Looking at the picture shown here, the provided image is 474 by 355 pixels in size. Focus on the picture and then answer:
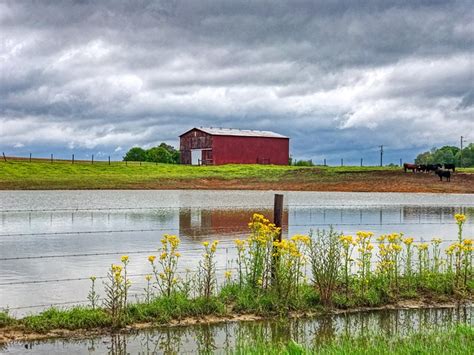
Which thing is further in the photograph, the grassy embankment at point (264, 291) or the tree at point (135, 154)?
the tree at point (135, 154)

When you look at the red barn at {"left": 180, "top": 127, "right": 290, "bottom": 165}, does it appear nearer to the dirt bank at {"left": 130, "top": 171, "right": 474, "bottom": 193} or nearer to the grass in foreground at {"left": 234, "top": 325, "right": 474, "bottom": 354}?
the dirt bank at {"left": 130, "top": 171, "right": 474, "bottom": 193}

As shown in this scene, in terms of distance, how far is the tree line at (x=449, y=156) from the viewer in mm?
146875

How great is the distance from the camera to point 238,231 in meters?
24.5

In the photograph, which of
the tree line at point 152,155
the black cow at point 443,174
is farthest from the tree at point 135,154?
the black cow at point 443,174

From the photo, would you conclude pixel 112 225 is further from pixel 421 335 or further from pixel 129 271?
pixel 421 335

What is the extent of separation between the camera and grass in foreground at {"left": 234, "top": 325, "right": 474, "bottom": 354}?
7.98 meters

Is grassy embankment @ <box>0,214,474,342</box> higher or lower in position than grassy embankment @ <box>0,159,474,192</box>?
lower

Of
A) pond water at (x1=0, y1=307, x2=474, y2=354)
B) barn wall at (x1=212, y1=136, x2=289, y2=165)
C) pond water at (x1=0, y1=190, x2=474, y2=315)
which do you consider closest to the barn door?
barn wall at (x1=212, y1=136, x2=289, y2=165)

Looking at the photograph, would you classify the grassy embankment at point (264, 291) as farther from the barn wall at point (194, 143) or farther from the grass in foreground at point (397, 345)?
the barn wall at point (194, 143)

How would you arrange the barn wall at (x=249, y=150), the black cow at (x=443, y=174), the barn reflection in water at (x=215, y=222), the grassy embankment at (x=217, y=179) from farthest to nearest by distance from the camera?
the barn wall at (x=249, y=150) < the black cow at (x=443, y=174) < the grassy embankment at (x=217, y=179) < the barn reflection in water at (x=215, y=222)

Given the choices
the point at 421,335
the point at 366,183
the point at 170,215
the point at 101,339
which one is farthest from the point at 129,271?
the point at 366,183

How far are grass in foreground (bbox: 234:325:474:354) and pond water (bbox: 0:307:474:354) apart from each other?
50cm

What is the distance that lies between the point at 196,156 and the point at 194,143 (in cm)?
213

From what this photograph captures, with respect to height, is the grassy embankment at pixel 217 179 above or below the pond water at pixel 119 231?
above
